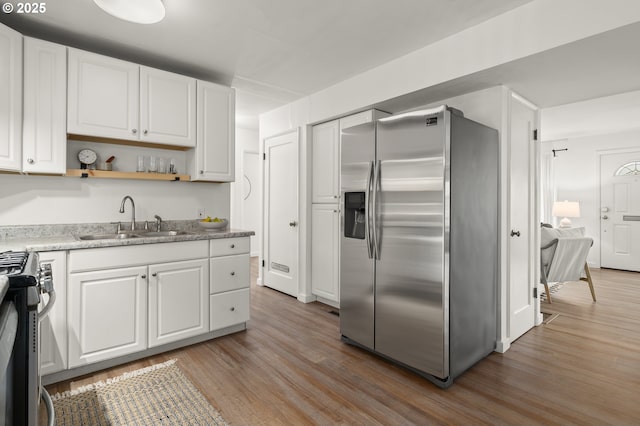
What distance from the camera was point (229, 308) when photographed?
292 centimetres

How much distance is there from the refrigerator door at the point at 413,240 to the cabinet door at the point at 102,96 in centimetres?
202

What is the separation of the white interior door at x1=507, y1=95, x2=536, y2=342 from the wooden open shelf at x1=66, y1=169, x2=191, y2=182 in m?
2.89

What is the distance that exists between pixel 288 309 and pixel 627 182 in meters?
6.22

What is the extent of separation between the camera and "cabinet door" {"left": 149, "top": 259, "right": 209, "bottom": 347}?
2514mm

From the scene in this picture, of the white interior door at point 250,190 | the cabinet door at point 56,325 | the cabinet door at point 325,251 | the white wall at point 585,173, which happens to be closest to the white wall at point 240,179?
the white interior door at point 250,190

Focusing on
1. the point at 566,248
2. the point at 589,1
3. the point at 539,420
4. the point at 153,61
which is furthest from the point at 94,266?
the point at 566,248

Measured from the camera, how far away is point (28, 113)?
7.51 feet

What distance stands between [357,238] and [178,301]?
151 centimetres

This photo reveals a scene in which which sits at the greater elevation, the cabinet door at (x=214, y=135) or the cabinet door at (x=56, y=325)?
the cabinet door at (x=214, y=135)

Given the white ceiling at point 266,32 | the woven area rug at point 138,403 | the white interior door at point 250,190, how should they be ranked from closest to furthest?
the woven area rug at point 138,403, the white ceiling at point 266,32, the white interior door at point 250,190

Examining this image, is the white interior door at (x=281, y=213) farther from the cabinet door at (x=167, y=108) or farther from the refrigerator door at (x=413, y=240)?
the refrigerator door at (x=413, y=240)

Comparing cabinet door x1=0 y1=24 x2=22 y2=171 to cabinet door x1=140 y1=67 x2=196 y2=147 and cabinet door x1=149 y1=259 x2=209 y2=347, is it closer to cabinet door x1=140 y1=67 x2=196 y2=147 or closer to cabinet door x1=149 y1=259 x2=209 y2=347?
cabinet door x1=140 y1=67 x2=196 y2=147

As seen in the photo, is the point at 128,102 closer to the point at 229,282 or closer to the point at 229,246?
the point at 229,246

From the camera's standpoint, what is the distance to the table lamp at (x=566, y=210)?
19.3ft
